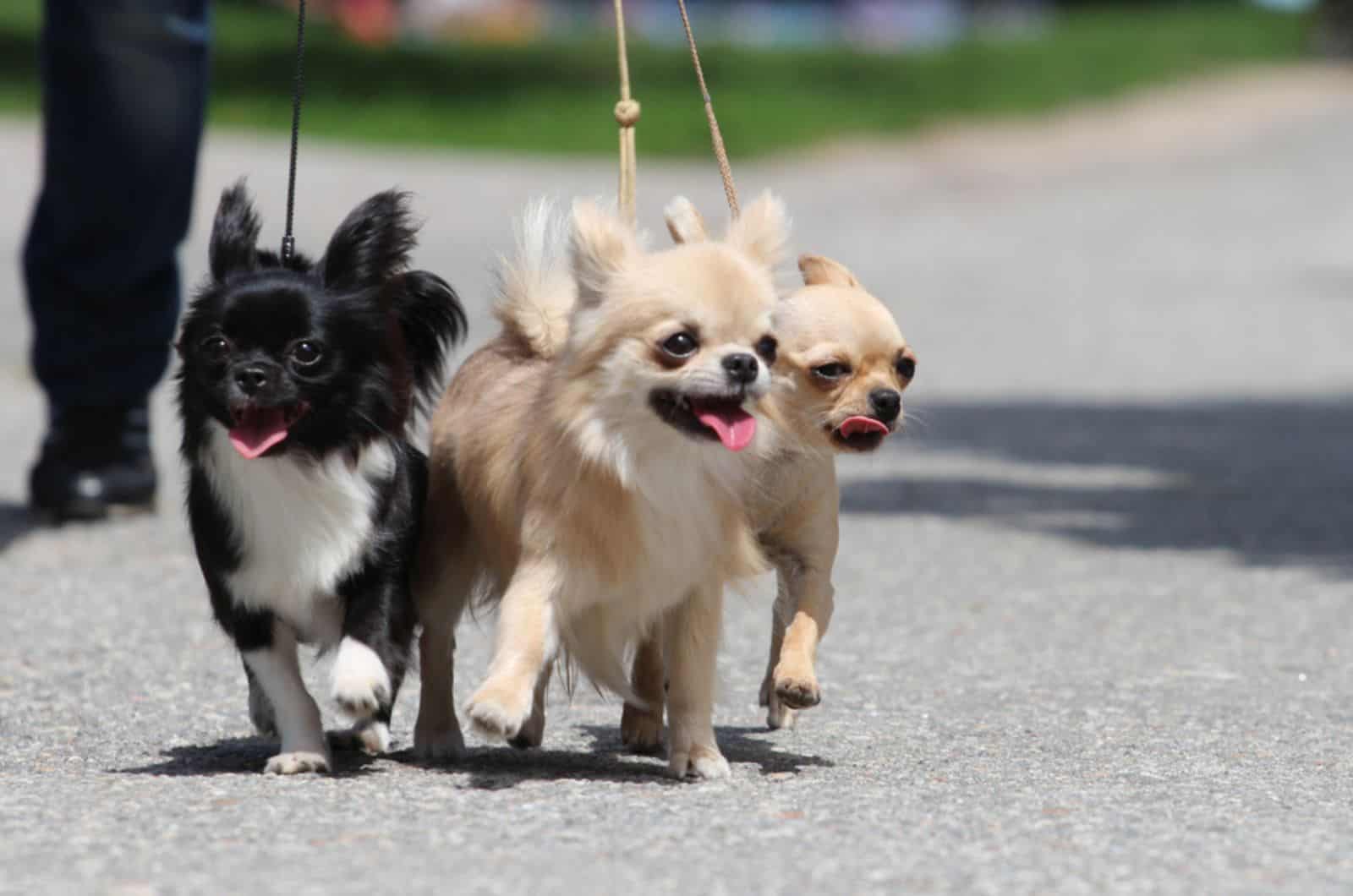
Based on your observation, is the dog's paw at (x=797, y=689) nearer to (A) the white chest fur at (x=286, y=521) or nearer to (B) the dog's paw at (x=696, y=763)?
(B) the dog's paw at (x=696, y=763)

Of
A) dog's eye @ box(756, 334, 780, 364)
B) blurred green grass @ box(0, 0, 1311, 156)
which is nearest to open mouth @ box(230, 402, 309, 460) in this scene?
dog's eye @ box(756, 334, 780, 364)

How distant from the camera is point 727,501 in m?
4.24

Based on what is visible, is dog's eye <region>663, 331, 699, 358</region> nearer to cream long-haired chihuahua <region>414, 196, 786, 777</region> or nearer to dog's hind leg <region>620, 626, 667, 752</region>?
cream long-haired chihuahua <region>414, 196, 786, 777</region>

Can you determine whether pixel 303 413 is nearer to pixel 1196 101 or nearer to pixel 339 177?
pixel 339 177

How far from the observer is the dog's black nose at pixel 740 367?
3.94 metres

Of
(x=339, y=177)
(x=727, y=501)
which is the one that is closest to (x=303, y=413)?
(x=727, y=501)

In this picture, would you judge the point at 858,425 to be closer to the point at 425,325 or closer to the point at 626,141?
the point at 626,141

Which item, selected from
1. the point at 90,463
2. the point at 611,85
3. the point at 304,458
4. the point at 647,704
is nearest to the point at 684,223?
the point at 304,458

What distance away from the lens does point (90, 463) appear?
7.52 metres

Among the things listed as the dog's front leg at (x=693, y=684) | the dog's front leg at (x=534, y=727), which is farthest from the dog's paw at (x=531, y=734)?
the dog's front leg at (x=693, y=684)

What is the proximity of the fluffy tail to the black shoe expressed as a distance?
10.4 feet

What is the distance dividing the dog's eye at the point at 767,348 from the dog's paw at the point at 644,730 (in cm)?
93

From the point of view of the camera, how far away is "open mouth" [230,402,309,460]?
13.4 feet

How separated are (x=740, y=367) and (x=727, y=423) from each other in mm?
109
